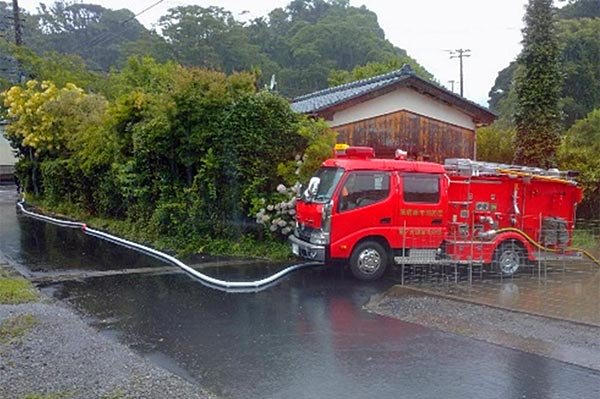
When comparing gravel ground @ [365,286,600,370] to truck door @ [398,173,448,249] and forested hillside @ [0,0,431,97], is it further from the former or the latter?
forested hillside @ [0,0,431,97]

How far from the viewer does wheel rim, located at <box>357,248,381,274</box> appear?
37.4ft

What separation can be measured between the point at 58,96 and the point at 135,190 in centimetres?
1112

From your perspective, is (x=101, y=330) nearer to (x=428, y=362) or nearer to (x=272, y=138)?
(x=428, y=362)

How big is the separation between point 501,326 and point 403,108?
10.2m

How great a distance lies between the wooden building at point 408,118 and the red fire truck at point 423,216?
5.01 metres

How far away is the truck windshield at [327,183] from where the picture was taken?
11359mm

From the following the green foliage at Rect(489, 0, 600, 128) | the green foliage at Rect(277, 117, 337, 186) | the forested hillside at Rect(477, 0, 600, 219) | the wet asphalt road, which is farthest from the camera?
the green foliage at Rect(489, 0, 600, 128)

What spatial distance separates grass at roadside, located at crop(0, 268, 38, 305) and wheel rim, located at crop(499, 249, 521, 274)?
8470 mm

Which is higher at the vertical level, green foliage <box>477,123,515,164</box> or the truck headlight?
green foliage <box>477,123,515,164</box>

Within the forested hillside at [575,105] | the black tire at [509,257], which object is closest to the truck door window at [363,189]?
the black tire at [509,257]

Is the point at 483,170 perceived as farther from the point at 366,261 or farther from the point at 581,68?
the point at 581,68

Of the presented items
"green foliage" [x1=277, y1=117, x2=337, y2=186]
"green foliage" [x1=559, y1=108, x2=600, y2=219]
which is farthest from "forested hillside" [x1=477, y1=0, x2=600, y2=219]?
"green foliage" [x1=277, y1=117, x2=337, y2=186]

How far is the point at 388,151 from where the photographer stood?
1706 cm

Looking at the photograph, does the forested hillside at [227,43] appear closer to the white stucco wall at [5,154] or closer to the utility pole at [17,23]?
the white stucco wall at [5,154]
